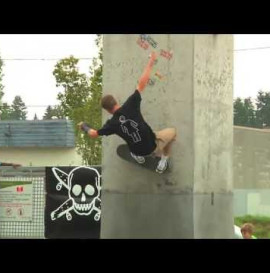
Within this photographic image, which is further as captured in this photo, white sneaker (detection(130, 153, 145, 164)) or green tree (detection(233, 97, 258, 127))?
green tree (detection(233, 97, 258, 127))

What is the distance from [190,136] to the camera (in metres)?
7.41

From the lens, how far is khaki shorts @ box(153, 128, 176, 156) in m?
7.49

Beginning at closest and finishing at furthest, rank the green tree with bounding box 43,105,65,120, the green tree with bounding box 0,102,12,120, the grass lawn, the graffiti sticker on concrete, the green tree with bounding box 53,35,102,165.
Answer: the graffiti sticker on concrete < the grass lawn < the green tree with bounding box 53,35,102,165 < the green tree with bounding box 43,105,65,120 < the green tree with bounding box 0,102,12,120

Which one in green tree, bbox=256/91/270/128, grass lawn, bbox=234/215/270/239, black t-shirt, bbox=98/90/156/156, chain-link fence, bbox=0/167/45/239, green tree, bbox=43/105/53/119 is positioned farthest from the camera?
green tree, bbox=256/91/270/128

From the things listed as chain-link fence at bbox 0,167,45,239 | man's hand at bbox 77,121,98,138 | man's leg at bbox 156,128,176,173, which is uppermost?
man's hand at bbox 77,121,98,138

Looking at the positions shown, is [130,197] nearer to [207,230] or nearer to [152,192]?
[152,192]

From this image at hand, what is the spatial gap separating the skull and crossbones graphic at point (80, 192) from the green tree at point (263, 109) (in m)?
99.5

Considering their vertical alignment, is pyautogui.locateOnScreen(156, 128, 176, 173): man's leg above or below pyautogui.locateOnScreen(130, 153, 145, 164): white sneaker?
above

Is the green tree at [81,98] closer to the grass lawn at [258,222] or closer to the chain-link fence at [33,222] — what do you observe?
the grass lawn at [258,222]

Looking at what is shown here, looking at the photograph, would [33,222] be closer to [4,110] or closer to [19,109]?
[4,110]

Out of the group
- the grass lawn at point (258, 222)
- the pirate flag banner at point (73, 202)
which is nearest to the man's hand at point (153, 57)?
the pirate flag banner at point (73, 202)

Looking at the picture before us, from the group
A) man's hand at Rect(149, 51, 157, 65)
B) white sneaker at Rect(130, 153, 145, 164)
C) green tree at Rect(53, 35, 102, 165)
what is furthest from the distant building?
man's hand at Rect(149, 51, 157, 65)

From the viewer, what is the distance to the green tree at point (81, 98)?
22516mm

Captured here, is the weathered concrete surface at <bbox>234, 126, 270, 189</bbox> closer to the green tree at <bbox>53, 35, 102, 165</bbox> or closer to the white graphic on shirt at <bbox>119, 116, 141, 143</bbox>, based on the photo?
the green tree at <bbox>53, 35, 102, 165</bbox>
